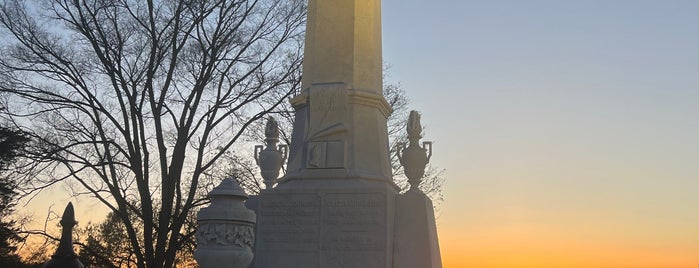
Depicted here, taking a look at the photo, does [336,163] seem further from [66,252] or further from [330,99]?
[66,252]

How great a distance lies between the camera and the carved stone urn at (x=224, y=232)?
23.5 ft

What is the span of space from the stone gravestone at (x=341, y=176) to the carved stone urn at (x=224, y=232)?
3.78 meters

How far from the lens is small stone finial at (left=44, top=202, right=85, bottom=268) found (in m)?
10.1

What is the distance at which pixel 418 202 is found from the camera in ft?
37.4

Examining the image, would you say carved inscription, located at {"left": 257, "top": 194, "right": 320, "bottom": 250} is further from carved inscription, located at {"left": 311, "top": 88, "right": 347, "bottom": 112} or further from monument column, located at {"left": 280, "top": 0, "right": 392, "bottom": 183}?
carved inscription, located at {"left": 311, "top": 88, "right": 347, "bottom": 112}

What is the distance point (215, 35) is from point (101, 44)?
260cm

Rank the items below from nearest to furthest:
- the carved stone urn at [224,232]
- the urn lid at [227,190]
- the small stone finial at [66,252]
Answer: the carved stone urn at [224,232], the urn lid at [227,190], the small stone finial at [66,252]

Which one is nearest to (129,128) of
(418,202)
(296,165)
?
(296,165)

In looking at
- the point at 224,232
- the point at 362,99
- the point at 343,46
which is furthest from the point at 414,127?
the point at 224,232

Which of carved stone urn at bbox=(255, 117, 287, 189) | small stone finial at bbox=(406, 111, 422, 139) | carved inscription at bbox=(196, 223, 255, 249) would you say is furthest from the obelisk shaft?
carved inscription at bbox=(196, 223, 255, 249)

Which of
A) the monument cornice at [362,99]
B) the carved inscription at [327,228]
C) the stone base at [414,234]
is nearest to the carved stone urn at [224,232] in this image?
the carved inscription at [327,228]

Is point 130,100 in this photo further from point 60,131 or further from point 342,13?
point 342,13

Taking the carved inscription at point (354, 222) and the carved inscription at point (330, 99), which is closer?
the carved inscription at point (354, 222)

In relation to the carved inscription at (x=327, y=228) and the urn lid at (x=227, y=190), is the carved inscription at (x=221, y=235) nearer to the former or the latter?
the urn lid at (x=227, y=190)
